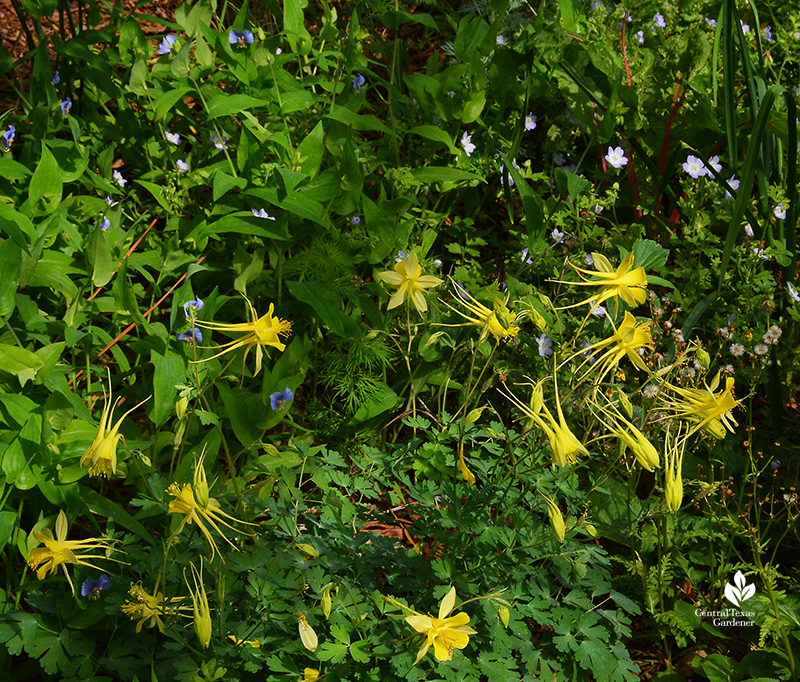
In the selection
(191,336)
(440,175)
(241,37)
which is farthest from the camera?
(241,37)

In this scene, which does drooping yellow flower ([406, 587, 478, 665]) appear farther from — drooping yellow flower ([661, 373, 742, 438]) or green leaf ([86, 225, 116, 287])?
green leaf ([86, 225, 116, 287])

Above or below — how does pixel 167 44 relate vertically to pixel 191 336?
above

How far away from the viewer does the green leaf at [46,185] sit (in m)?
2.00

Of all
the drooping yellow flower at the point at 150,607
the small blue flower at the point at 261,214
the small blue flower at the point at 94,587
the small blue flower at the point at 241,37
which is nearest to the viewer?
the drooping yellow flower at the point at 150,607

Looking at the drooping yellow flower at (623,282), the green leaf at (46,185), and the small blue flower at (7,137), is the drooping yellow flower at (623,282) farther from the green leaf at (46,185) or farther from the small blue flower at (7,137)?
the small blue flower at (7,137)

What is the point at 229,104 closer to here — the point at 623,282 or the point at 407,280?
the point at 407,280

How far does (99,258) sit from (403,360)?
2.85 feet

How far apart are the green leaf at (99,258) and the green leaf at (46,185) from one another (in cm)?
25

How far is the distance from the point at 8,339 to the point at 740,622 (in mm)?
1841

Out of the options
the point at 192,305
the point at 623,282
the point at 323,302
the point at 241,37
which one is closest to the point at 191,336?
the point at 192,305

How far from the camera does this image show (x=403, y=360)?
2.21 m

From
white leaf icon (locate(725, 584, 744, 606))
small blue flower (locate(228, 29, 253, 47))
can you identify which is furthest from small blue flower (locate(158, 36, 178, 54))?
white leaf icon (locate(725, 584, 744, 606))

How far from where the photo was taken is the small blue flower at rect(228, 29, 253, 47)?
94.7 inches

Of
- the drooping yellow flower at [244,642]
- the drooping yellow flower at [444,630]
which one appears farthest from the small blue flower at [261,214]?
the drooping yellow flower at [444,630]
